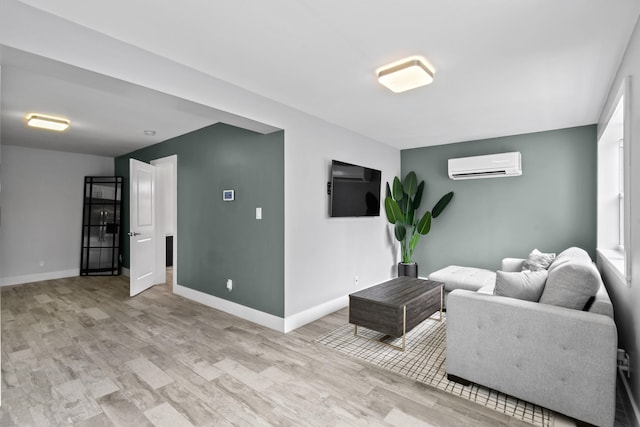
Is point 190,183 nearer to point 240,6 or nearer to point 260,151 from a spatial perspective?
point 260,151

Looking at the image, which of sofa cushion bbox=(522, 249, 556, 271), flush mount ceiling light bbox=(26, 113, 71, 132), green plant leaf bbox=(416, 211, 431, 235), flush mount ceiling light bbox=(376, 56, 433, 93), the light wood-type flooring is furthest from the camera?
green plant leaf bbox=(416, 211, 431, 235)

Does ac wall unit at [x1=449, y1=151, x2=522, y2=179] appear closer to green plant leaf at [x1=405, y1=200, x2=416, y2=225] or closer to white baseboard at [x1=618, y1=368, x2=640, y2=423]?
green plant leaf at [x1=405, y1=200, x2=416, y2=225]

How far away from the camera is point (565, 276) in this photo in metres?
1.98

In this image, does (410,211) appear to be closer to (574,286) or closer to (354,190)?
(354,190)

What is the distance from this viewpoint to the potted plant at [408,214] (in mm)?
4809

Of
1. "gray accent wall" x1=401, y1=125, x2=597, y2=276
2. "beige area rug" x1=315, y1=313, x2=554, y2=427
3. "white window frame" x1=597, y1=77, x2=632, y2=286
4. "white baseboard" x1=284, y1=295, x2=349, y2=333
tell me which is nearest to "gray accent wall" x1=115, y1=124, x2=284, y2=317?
"white baseboard" x1=284, y1=295, x2=349, y2=333

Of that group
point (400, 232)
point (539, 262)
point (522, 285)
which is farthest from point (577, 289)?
point (400, 232)

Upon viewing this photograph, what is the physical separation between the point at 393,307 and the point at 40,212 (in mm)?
6618

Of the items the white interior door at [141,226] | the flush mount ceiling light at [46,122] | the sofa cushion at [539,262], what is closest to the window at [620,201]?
the sofa cushion at [539,262]

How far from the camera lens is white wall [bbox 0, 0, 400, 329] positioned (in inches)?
69.7

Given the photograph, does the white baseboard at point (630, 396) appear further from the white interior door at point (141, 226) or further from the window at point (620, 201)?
the white interior door at point (141, 226)

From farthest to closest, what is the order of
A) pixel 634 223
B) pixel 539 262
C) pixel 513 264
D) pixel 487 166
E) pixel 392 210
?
pixel 392 210
pixel 487 166
pixel 513 264
pixel 539 262
pixel 634 223

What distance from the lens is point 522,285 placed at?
7.06 feet

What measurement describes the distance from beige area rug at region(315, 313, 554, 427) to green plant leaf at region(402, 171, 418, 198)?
Answer: 2.16 meters
